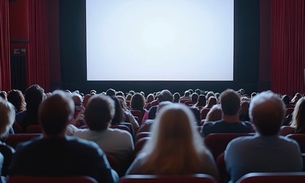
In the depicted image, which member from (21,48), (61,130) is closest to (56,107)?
(61,130)

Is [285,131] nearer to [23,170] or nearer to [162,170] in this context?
[162,170]

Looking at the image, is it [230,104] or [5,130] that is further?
[230,104]

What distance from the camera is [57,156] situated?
275 cm

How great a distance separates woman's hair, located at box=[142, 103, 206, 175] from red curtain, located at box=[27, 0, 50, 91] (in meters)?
13.5

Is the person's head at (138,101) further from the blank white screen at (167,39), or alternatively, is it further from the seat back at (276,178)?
the blank white screen at (167,39)

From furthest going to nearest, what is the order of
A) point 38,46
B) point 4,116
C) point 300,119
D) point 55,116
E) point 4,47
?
1. point 38,46
2. point 4,47
3. point 300,119
4. point 4,116
5. point 55,116

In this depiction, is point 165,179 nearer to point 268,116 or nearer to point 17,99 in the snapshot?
point 268,116

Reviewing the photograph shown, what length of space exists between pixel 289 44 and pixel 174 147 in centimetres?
1479

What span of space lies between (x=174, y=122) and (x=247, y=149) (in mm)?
633

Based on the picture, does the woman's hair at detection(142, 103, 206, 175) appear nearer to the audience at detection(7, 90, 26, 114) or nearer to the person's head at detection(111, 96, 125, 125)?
the person's head at detection(111, 96, 125, 125)

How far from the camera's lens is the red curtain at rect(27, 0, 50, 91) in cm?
1603

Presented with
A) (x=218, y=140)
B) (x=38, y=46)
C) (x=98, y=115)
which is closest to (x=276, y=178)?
(x=218, y=140)

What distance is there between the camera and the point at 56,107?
9.55 ft

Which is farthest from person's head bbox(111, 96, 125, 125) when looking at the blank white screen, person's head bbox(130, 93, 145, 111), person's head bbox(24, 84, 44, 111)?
the blank white screen
